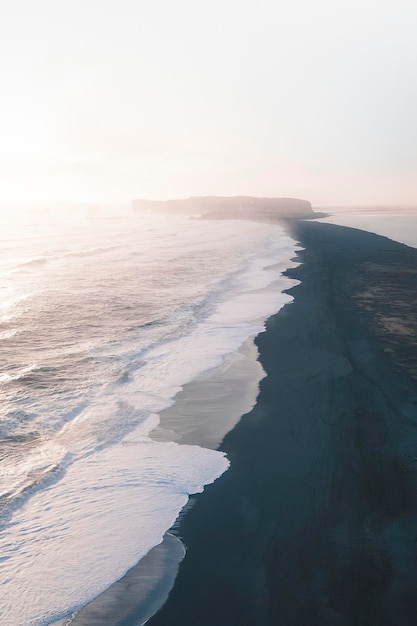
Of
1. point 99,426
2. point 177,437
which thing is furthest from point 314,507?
point 99,426

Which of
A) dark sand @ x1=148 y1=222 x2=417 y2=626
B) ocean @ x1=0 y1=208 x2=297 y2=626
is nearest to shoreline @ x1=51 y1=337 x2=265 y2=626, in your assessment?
ocean @ x1=0 y1=208 x2=297 y2=626

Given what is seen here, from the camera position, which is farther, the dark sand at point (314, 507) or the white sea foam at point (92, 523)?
the white sea foam at point (92, 523)

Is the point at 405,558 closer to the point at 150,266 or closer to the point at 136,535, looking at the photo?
the point at 136,535

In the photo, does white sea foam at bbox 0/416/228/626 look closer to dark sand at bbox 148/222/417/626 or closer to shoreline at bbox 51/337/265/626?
shoreline at bbox 51/337/265/626

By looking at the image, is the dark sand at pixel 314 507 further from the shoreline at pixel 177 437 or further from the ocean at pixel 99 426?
the ocean at pixel 99 426

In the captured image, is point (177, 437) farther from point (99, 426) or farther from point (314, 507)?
point (314, 507)

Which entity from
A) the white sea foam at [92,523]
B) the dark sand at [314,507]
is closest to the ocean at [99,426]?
the white sea foam at [92,523]
